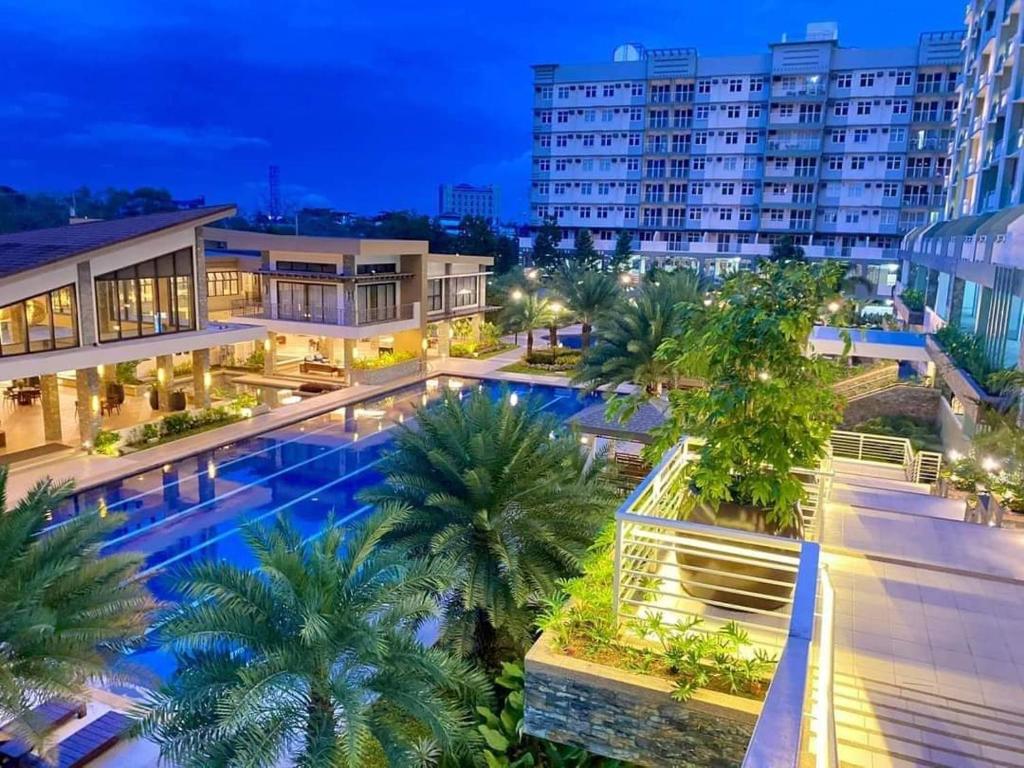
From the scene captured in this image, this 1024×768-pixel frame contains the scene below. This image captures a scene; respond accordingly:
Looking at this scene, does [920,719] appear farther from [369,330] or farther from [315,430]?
[369,330]

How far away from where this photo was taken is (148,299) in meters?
24.0

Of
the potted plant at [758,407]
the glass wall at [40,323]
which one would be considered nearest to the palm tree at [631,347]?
the glass wall at [40,323]

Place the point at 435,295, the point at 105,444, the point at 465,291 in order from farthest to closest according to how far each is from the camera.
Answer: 1. the point at 465,291
2. the point at 435,295
3. the point at 105,444

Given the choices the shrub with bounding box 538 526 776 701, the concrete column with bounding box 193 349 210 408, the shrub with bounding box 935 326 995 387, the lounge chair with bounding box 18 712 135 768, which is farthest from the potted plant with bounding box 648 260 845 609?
the concrete column with bounding box 193 349 210 408

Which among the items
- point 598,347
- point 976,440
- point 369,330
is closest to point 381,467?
point 976,440

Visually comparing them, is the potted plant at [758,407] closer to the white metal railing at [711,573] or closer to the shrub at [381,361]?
the white metal railing at [711,573]

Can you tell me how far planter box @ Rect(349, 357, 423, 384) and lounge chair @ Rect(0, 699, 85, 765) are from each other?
22.6 metres

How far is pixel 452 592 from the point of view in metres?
10.5

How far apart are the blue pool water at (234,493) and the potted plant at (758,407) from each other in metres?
5.51

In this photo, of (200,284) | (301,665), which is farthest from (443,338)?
(301,665)

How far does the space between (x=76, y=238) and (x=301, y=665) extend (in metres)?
21.4

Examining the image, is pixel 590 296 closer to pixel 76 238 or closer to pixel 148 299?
pixel 148 299

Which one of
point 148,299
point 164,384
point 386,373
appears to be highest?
point 148,299

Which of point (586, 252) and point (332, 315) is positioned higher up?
point (586, 252)
